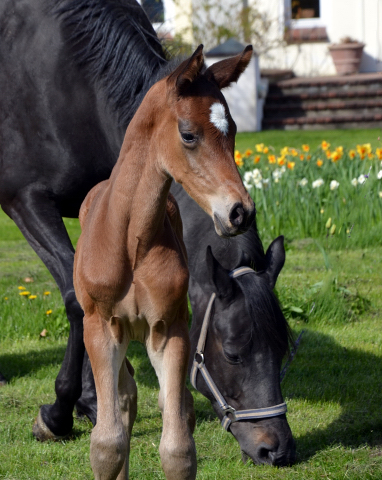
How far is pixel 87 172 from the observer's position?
12.2 feet

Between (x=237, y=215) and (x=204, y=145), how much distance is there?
0.80 feet

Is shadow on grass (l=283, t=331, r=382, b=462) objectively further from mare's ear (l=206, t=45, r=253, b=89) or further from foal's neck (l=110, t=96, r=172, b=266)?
mare's ear (l=206, t=45, r=253, b=89)

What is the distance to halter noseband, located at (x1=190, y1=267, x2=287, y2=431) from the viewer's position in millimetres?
2986

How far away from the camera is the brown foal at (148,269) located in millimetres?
2135

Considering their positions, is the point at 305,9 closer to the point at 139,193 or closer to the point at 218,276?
the point at 218,276

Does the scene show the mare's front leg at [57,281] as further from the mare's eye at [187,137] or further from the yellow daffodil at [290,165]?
the yellow daffodil at [290,165]

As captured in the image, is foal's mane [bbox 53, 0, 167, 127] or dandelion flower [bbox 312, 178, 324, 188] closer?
foal's mane [bbox 53, 0, 167, 127]

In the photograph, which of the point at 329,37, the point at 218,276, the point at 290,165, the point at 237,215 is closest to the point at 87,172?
the point at 218,276

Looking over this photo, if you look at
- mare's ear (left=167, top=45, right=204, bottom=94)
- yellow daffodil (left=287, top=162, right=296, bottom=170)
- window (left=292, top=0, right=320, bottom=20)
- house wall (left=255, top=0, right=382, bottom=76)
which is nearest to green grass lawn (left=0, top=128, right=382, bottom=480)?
yellow daffodil (left=287, top=162, right=296, bottom=170)

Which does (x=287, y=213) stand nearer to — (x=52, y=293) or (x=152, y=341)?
(x=52, y=293)

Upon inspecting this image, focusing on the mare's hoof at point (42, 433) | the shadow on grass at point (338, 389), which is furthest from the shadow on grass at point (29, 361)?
the shadow on grass at point (338, 389)

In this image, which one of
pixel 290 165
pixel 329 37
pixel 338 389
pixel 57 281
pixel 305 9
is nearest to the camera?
pixel 57 281

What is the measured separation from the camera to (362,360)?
454cm

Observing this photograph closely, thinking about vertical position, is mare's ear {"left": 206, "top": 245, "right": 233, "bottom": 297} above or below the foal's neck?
below
